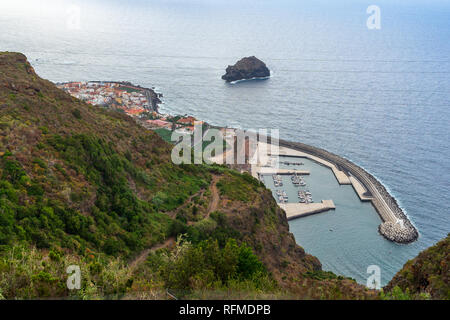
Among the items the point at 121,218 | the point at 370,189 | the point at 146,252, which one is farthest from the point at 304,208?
the point at 146,252

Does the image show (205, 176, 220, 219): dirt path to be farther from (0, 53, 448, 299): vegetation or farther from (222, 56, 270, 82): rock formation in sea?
(222, 56, 270, 82): rock formation in sea

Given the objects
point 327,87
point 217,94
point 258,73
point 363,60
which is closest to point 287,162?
point 217,94

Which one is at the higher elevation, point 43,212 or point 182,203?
point 43,212

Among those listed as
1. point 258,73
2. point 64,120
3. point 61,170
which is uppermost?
point 258,73

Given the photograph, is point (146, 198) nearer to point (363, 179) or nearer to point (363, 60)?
point (363, 179)

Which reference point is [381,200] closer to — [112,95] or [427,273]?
[427,273]
